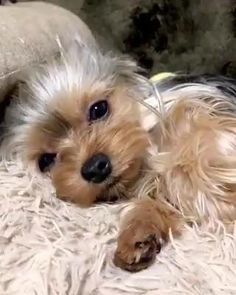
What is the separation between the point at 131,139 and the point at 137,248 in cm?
25

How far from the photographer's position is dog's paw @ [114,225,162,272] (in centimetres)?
123

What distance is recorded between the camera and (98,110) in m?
1.50

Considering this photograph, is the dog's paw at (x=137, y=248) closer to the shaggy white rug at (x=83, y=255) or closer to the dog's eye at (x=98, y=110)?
the shaggy white rug at (x=83, y=255)

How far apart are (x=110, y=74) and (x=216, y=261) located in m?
0.51

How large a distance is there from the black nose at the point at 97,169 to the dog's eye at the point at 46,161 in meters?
0.14

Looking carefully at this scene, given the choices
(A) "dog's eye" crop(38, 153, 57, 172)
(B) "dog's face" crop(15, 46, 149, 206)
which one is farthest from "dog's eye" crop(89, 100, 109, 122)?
(A) "dog's eye" crop(38, 153, 57, 172)

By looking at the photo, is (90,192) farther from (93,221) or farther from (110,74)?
(110,74)

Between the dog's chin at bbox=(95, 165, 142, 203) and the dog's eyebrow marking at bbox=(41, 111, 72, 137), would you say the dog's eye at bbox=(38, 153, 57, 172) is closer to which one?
the dog's eyebrow marking at bbox=(41, 111, 72, 137)

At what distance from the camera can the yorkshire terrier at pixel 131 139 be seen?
139 cm

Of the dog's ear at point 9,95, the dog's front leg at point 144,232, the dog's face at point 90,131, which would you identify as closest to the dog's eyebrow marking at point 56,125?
the dog's face at point 90,131

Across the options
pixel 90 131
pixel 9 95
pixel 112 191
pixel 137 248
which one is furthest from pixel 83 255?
pixel 9 95

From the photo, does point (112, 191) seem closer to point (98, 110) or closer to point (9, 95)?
point (98, 110)

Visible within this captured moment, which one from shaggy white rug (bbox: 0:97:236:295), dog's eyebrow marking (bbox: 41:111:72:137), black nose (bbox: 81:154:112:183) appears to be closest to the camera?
shaggy white rug (bbox: 0:97:236:295)

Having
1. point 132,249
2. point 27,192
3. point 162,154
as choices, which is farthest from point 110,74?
point 132,249
